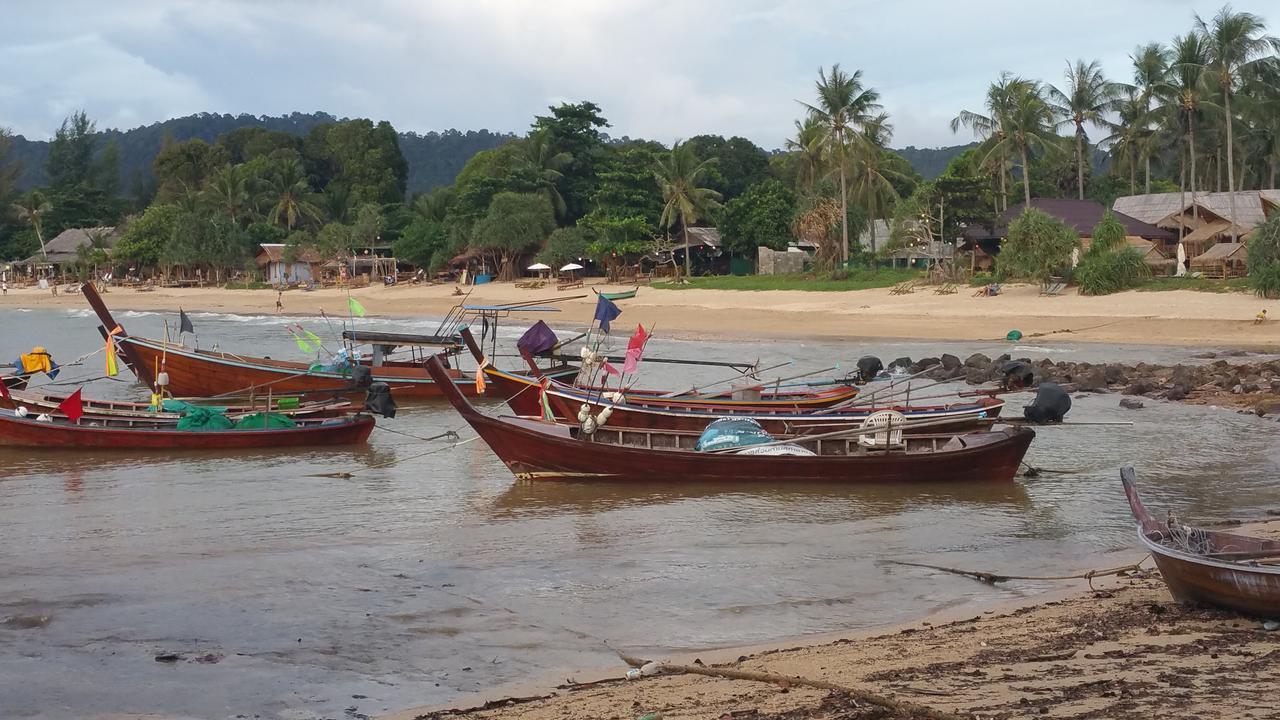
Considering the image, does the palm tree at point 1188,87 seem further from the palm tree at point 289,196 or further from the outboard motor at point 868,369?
the palm tree at point 289,196

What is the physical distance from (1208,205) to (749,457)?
3910cm

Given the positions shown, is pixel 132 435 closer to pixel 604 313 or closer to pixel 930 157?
pixel 604 313

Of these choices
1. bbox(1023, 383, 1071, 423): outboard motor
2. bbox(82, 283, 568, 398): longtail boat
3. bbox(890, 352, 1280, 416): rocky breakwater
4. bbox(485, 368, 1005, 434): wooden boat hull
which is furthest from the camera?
bbox(82, 283, 568, 398): longtail boat

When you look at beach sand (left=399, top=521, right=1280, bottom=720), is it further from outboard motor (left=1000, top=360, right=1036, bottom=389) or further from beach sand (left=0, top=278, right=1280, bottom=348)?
beach sand (left=0, top=278, right=1280, bottom=348)

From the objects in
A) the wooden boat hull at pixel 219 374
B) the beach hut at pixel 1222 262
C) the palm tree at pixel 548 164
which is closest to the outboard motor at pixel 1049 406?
the wooden boat hull at pixel 219 374

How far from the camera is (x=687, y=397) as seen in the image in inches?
730

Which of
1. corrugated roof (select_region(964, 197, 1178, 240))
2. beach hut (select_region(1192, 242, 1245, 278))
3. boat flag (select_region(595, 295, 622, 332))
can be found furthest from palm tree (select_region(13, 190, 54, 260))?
boat flag (select_region(595, 295, 622, 332))

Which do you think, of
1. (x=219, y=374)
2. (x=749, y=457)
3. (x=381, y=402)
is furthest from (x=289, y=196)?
(x=749, y=457)

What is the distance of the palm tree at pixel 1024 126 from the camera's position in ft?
158

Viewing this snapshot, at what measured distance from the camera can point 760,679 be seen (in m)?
7.11

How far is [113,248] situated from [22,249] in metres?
13.6

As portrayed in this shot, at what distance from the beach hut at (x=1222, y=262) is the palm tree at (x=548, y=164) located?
3181 centimetres

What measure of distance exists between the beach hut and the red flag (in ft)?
110

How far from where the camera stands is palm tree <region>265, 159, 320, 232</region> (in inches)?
3046
